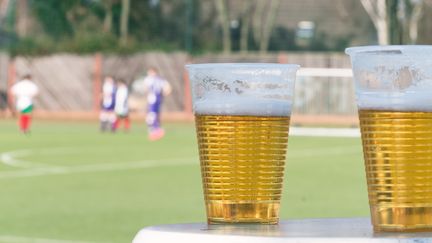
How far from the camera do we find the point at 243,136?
117 inches

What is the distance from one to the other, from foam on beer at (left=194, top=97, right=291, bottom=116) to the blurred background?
445 inches

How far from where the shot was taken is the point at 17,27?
5291 cm

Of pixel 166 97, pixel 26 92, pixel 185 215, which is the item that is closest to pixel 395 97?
pixel 185 215

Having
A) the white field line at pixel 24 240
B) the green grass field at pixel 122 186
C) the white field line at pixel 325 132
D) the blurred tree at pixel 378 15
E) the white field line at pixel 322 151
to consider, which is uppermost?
the blurred tree at pixel 378 15

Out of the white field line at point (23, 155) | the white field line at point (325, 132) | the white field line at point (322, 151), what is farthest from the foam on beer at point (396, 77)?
the white field line at point (322, 151)

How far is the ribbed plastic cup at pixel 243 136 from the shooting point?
2980mm

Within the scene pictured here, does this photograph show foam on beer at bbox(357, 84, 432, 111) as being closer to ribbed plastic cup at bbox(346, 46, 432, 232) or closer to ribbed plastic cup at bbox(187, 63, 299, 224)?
ribbed plastic cup at bbox(346, 46, 432, 232)

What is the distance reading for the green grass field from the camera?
499 inches

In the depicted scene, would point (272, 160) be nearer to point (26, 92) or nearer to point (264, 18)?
point (26, 92)

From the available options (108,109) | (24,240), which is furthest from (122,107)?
(24,240)

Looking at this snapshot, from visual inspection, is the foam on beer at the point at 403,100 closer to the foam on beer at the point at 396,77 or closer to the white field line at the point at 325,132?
the foam on beer at the point at 396,77

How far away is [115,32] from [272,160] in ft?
166

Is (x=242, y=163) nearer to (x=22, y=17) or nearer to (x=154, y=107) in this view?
(x=154, y=107)

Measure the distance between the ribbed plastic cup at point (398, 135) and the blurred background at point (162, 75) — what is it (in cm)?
1150
